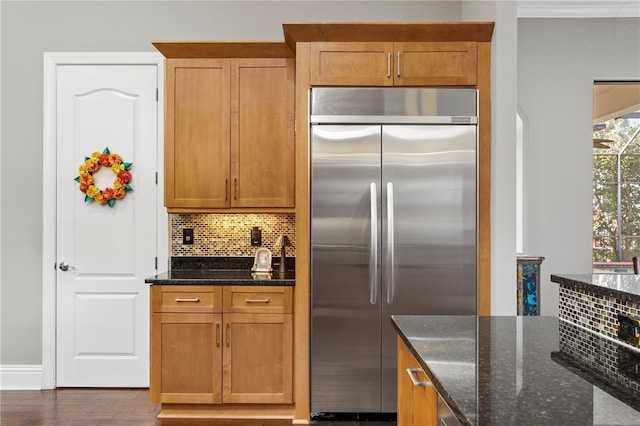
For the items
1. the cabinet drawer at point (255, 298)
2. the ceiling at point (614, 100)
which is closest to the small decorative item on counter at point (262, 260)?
the cabinet drawer at point (255, 298)

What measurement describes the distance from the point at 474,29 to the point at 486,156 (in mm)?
785

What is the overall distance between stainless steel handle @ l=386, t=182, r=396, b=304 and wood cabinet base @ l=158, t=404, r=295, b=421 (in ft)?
3.28

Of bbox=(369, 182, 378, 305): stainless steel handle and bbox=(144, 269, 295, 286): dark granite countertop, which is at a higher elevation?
bbox=(369, 182, 378, 305): stainless steel handle

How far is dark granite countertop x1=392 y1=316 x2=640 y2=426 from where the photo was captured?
94cm

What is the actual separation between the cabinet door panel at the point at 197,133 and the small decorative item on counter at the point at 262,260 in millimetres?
460

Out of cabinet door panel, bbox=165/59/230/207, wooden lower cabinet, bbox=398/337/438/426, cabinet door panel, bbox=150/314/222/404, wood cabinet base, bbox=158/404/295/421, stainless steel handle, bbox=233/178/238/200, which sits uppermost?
cabinet door panel, bbox=165/59/230/207

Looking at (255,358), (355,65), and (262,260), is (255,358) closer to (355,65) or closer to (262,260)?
(262,260)

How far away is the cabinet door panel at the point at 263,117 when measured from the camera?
132 inches

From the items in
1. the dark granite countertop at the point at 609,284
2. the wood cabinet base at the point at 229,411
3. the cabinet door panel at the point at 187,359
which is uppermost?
the dark granite countertop at the point at 609,284

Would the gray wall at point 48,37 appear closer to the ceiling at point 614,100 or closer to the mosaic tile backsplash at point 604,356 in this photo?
the ceiling at point 614,100

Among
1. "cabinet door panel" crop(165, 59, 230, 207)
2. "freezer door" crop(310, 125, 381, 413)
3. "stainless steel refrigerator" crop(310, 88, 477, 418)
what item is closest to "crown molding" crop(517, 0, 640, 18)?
"stainless steel refrigerator" crop(310, 88, 477, 418)

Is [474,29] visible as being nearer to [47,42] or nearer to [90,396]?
[47,42]

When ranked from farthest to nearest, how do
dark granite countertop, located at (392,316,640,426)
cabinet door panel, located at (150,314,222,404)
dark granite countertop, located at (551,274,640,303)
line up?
cabinet door panel, located at (150,314,222,404) < dark granite countertop, located at (551,274,640,303) < dark granite countertop, located at (392,316,640,426)

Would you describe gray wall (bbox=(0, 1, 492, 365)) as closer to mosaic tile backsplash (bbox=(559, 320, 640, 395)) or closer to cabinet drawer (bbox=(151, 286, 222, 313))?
cabinet drawer (bbox=(151, 286, 222, 313))
